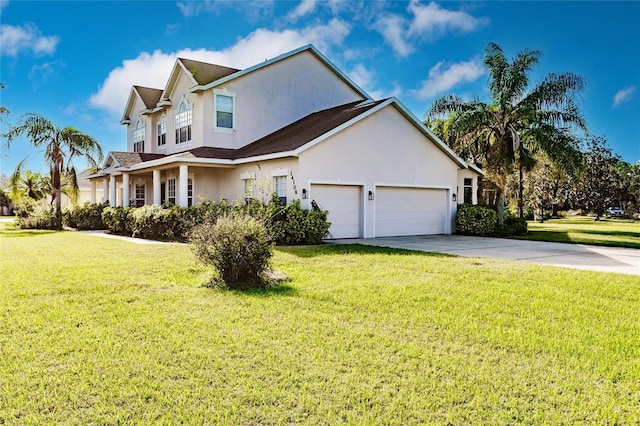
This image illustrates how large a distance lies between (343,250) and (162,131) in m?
16.9

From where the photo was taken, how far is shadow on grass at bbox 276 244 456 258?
12.6 m

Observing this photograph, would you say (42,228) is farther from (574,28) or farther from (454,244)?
(574,28)

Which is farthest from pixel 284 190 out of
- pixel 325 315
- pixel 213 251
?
pixel 325 315

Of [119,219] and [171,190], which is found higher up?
[171,190]

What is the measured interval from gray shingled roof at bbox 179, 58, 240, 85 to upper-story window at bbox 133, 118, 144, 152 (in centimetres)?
703

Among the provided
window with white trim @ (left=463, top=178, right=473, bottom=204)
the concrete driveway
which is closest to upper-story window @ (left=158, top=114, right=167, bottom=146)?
the concrete driveway

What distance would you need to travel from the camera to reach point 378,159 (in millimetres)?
18234

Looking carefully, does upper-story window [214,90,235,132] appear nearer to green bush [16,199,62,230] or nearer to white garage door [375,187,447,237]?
white garage door [375,187,447,237]

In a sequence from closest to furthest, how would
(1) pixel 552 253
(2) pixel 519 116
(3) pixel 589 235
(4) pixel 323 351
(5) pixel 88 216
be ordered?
(4) pixel 323 351 < (1) pixel 552 253 < (2) pixel 519 116 < (3) pixel 589 235 < (5) pixel 88 216

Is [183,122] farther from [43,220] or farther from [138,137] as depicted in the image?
[43,220]

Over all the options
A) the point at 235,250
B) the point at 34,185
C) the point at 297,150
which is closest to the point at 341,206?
the point at 297,150

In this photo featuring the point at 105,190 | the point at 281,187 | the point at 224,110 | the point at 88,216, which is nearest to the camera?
the point at 281,187

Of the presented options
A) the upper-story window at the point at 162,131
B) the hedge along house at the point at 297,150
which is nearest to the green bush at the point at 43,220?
the hedge along house at the point at 297,150

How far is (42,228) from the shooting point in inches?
1029
